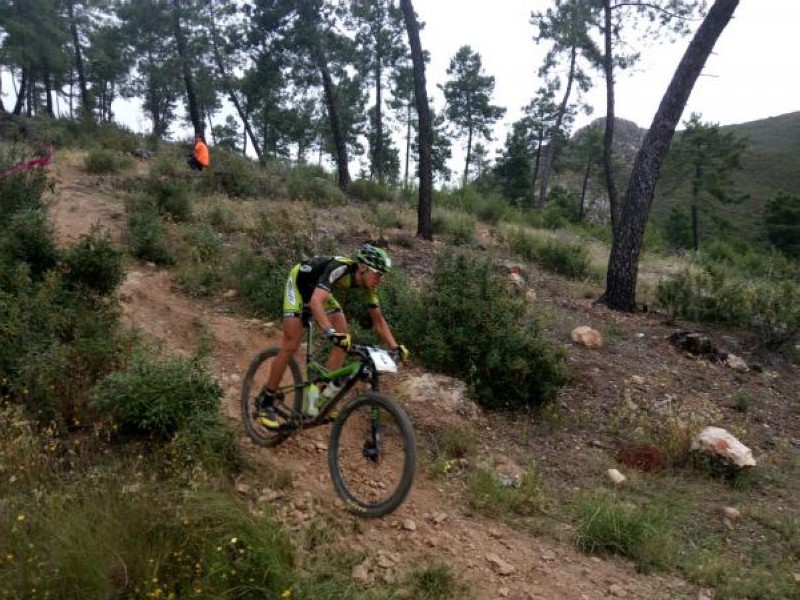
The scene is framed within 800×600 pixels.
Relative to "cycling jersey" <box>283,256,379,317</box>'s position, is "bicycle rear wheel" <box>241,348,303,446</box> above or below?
below

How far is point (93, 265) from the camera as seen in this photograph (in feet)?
18.5

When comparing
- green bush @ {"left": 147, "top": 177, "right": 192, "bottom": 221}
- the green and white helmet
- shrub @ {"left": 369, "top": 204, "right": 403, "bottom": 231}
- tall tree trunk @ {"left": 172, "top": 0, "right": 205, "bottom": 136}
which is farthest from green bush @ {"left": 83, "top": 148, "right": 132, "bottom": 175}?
the green and white helmet

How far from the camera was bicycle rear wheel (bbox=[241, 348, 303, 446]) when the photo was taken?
442 centimetres

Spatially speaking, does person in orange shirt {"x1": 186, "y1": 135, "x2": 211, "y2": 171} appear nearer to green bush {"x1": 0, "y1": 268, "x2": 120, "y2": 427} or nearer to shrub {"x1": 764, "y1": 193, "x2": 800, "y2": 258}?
green bush {"x1": 0, "y1": 268, "x2": 120, "y2": 427}

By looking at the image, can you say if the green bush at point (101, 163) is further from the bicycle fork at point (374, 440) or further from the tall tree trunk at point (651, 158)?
the bicycle fork at point (374, 440)

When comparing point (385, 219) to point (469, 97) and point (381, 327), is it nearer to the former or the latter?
point (381, 327)

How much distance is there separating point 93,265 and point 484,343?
4052 mm

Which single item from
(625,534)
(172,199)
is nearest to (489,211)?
(172,199)

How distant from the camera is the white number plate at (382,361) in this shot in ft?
12.0

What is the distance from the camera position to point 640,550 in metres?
3.76

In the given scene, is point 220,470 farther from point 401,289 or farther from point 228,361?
point 401,289

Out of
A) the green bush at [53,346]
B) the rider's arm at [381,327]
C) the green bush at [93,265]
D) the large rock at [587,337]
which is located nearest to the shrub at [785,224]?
the large rock at [587,337]

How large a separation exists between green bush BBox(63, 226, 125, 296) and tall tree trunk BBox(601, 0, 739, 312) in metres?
7.16

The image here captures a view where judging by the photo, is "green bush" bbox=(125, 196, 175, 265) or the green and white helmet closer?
the green and white helmet
